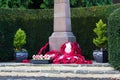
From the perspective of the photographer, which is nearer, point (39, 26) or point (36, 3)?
point (39, 26)

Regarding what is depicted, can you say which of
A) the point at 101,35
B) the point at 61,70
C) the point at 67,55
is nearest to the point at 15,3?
the point at 67,55

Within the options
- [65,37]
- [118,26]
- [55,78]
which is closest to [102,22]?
[65,37]

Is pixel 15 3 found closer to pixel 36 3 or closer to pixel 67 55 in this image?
pixel 36 3

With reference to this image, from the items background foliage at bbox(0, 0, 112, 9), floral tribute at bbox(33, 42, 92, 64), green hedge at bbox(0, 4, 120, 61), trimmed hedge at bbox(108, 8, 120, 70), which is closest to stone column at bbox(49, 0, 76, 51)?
floral tribute at bbox(33, 42, 92, 64)

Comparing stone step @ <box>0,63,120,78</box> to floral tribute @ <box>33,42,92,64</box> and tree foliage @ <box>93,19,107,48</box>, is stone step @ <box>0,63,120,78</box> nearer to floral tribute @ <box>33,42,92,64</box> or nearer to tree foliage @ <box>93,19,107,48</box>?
floral tribute @ <box>33,42,92,64</box>

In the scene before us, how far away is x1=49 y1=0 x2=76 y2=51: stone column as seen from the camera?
46.2ft

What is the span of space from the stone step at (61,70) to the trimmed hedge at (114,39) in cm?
29

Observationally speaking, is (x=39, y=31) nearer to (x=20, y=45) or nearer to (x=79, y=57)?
(x=20, y=45)

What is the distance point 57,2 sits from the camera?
46.5 ft

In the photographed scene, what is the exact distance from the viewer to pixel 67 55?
524 inches

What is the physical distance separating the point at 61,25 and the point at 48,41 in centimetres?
140

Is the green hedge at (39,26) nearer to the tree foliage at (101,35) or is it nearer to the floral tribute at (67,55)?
the tree foliage at (101,35)

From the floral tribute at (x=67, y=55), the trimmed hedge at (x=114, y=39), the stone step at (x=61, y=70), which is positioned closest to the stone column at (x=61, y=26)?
the floral tribute at (x=67, y=55)

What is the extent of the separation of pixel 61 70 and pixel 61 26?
8.21 ft
